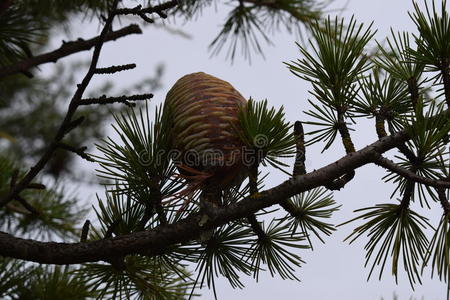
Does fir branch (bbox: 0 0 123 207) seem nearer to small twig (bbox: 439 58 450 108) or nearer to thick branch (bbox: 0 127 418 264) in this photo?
thick branch (bbox: 0 127 418 264)

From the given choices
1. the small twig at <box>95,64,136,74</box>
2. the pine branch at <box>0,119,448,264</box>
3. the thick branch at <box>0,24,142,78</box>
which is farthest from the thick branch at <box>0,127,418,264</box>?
the thick branch at <box>0,24,142,78</box>

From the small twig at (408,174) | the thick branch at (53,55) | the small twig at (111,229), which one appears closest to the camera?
the small twig at (408,174)

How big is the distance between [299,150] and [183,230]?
0.18 meters

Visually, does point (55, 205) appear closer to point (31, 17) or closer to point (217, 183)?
point (31, 17)

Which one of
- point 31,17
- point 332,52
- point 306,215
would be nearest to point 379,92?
point 332,52

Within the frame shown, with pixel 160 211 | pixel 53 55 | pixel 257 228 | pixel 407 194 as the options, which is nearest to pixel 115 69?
pixel 160 211

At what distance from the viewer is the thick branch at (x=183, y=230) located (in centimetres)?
69

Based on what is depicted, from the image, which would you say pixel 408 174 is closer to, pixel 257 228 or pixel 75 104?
pixel 257 228

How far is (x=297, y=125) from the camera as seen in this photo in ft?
2.41

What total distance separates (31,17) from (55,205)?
535 mm

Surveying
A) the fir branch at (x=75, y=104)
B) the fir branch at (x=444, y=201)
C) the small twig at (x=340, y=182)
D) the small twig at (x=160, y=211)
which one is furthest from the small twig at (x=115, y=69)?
the fir branch at (x=444, y=201)

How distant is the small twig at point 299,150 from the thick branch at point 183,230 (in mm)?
17

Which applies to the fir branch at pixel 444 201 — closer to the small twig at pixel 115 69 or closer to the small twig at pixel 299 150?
the small twig at pixel 299 150

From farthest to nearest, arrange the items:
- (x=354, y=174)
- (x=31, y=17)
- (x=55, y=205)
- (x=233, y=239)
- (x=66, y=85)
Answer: (x=66, y=85) → (x=55, y=205) → (x=31, y=17) → (x=233, y=239) → (x=354, y=174)
